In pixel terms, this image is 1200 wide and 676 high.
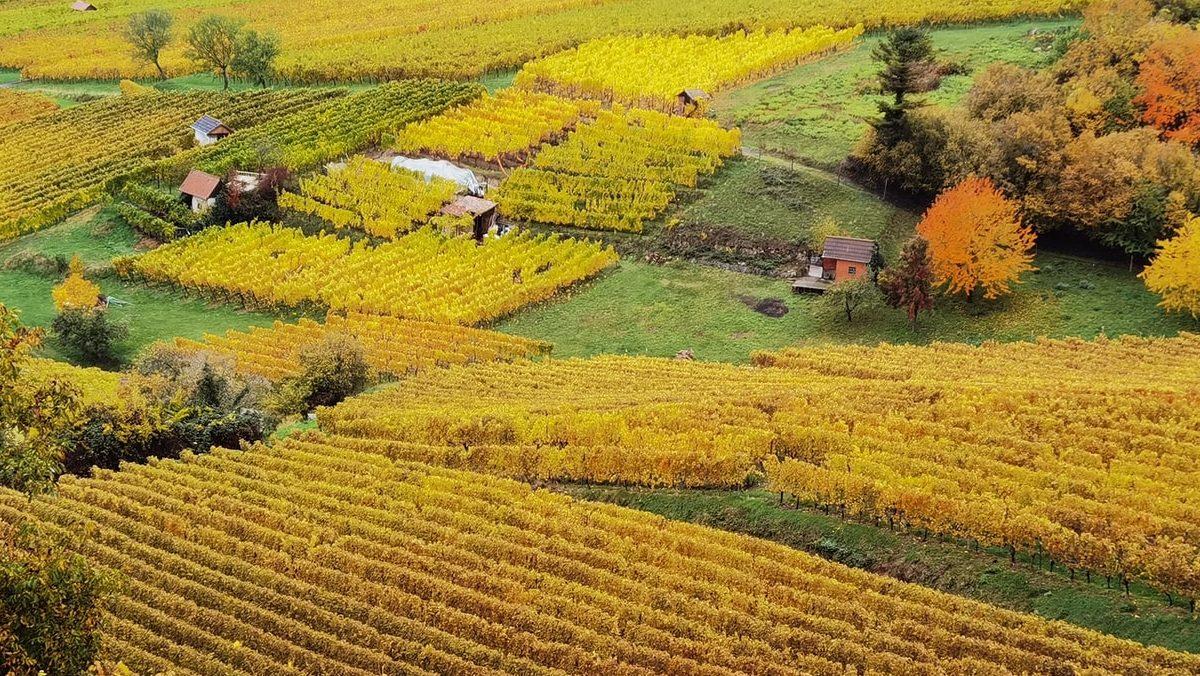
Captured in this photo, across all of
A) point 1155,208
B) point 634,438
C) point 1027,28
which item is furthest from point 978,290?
point 1027,28

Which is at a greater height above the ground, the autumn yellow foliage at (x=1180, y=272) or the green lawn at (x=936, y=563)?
the autumn yellow foliage at (x=1180, y=272)

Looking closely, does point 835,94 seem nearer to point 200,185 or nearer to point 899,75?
point 899,75

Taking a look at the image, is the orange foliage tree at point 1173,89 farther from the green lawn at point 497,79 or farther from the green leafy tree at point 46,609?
the green leafy tree at point 46,609

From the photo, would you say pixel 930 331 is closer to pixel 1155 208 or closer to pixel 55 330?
pixel 1155 208

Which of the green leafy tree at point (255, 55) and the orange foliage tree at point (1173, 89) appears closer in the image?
the orange foliage tree at point (1173, 89)

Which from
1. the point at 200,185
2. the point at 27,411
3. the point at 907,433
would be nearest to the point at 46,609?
the point at 27,411

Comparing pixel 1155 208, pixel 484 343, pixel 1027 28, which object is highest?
pixel 1027 28

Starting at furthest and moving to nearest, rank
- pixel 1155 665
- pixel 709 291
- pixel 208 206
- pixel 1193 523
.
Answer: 1. pixel 208 206
2. pixel 709 291
3. pixel 1193 523
4. pixel 1155 665

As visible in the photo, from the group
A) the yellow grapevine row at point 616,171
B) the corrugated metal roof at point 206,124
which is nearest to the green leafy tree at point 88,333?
the yellow grapevine row at point 616,171
